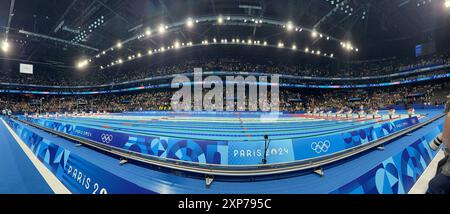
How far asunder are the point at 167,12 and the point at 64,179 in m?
15.5

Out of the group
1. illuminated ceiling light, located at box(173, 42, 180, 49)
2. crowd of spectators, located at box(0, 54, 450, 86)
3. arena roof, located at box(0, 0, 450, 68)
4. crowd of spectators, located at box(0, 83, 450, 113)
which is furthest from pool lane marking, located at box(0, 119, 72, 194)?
crowd of spectators, located at box(0, 54, 450, 86)

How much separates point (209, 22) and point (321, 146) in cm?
1645

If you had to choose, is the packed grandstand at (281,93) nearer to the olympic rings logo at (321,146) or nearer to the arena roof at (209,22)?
the arena roof at (209,22)

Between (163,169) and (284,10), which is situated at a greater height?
(284,10)

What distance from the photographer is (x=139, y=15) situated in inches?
597

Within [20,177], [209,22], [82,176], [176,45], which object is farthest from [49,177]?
A: [176,45]

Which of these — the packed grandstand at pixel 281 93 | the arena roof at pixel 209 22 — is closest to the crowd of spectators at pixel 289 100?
the packed grandstand at pixel 281 93

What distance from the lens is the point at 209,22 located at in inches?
655

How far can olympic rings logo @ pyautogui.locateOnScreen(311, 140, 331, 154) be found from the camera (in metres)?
3.62
